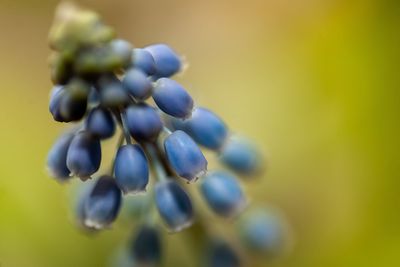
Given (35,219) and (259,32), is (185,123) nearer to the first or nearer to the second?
(35,219)

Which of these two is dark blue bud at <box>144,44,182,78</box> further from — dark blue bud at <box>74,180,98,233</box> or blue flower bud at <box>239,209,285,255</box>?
blue flower bud at <box>239,209,285,255</box>

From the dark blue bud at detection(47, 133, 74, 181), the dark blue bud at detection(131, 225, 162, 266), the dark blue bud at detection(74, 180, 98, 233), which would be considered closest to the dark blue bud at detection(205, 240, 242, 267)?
the dark blue bud at detection(131, 225, 162, 266)

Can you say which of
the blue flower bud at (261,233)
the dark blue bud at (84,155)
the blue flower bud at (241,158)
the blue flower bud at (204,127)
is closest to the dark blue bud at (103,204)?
the dark blue bud at (84,155)

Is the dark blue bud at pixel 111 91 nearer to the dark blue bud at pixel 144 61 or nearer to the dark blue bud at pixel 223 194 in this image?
the dark blue bud at pixel 144 61

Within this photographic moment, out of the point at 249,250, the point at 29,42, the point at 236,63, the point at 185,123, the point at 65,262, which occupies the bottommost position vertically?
the point at 65,262

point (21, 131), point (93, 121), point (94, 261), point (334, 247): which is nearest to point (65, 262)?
point (94, 261)

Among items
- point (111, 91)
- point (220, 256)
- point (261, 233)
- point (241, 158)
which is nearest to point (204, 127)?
point (111, 91)

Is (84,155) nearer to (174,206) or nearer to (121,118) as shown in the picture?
(121,118)
